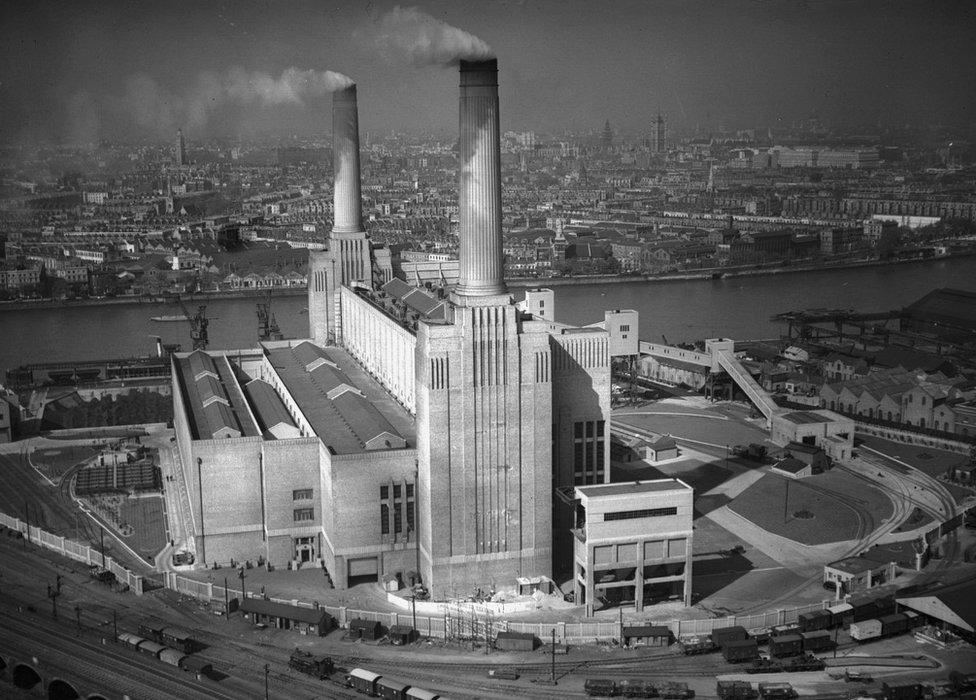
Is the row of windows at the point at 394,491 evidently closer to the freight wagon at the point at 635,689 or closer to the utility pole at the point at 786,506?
the freight wagon at the point at 635,689

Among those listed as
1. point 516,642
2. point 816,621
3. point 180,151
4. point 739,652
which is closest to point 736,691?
point 739,652

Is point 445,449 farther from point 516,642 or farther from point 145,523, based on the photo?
point 145,523

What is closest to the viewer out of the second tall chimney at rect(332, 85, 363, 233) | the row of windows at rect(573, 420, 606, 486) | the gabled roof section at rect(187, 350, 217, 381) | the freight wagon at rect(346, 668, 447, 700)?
the freight wagon at rect(346, 668, 447, 700)

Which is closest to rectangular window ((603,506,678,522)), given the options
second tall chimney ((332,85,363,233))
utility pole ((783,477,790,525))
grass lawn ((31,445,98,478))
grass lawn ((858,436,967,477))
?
utility pole ((783,477,790,525))

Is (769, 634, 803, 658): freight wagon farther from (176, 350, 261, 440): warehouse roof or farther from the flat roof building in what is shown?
(176, 350, 261, 440): warehouse roof

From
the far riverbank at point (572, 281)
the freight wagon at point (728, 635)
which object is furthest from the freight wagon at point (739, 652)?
the far riverbank at point (572, 281)
